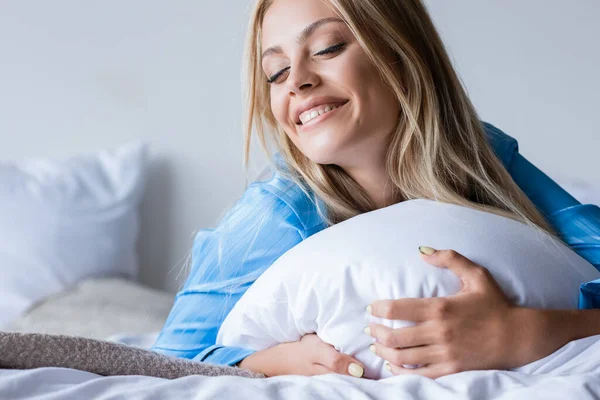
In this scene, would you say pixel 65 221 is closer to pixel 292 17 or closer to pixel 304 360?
pixel 292 17

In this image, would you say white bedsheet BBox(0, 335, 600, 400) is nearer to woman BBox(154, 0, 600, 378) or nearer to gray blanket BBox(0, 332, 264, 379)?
gray blanket BBox(0, 332, 264, 379)

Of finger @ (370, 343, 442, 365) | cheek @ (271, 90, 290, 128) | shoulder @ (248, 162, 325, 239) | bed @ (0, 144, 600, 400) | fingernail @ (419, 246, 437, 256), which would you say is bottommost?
bed @ (0, 144, 600, 400)

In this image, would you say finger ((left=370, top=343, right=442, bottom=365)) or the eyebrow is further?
the eyebrow

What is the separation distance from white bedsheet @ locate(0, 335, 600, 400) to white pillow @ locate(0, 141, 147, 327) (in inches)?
57.1

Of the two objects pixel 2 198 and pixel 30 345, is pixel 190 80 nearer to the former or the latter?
pixel 2 198

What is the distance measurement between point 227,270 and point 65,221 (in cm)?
108

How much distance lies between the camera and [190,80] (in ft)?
8.32

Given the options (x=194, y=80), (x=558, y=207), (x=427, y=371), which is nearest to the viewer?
(x=427, y=371)

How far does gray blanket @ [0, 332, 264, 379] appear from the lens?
2.81 feet

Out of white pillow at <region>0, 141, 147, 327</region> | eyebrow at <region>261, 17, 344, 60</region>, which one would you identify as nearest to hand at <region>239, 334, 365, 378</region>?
eyebrow at <region>261, 17, 344, 60</region>

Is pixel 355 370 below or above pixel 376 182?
below

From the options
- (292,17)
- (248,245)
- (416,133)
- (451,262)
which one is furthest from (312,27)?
(451,262)

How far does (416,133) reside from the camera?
137 cm

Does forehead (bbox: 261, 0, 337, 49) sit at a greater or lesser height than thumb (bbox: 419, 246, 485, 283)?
greater
